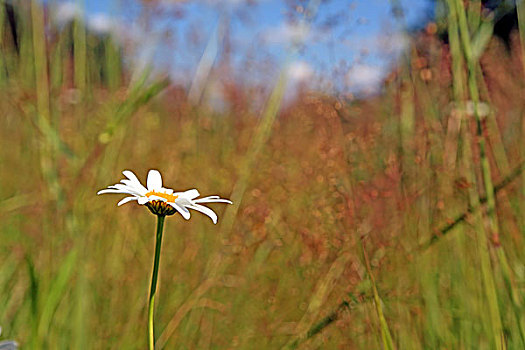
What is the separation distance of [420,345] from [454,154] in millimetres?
275

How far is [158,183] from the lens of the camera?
41 centimetres

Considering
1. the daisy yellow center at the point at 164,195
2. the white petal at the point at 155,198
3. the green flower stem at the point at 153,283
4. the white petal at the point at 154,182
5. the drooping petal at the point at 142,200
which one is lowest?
the green flower stem at the point at 153,283

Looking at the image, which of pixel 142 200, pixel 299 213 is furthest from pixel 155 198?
pixel 299 213

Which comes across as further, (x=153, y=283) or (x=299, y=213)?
(x=299, y=213)

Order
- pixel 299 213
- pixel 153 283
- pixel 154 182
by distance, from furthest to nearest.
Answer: pixel 299 213 < pixel 154 182 < pixel 153 283

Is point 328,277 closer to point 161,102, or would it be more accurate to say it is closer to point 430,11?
point 430,11

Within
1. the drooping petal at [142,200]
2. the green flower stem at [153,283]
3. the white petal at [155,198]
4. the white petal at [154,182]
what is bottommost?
the green flower stem at [153,283]

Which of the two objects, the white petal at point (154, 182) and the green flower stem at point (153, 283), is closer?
the green flower stem at point (153, 283)

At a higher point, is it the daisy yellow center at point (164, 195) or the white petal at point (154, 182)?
the white petal at point (154, 182)

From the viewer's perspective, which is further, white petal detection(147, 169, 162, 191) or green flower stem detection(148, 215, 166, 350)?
white petal detection(147, 169, 162, 191)

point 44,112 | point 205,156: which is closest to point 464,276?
point 44,112

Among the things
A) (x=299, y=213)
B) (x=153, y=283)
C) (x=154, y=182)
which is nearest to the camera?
(x=153, y=283)

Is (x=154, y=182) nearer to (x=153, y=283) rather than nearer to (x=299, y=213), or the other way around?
(x=153, y=283)

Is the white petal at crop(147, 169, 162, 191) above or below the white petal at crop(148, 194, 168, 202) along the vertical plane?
above
